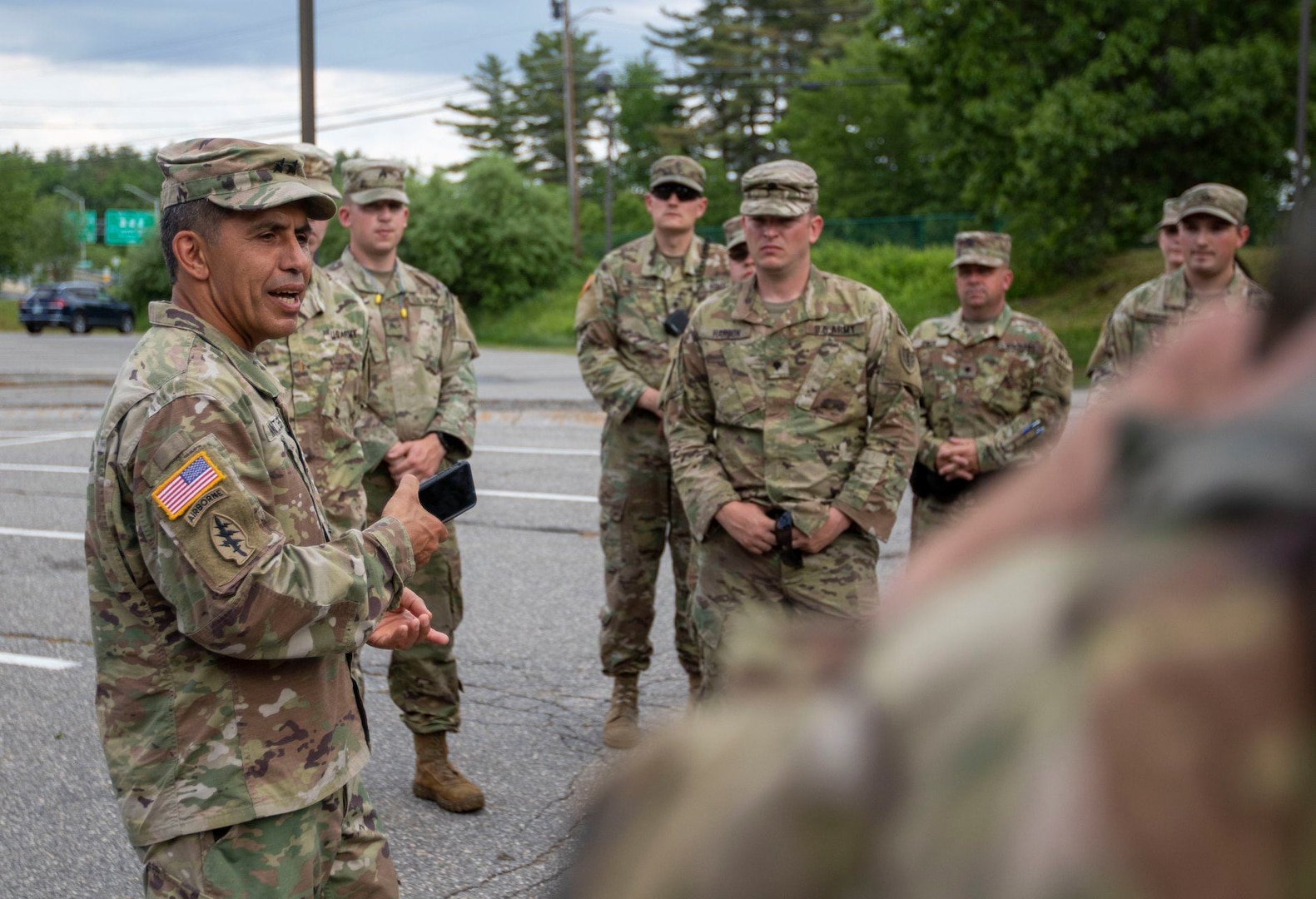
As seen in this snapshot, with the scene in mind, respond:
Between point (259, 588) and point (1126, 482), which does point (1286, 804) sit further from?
point (259, 588)

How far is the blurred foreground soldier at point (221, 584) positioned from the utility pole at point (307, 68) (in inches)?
592

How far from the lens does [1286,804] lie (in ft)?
1.31

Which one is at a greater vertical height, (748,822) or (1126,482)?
(1126,482)

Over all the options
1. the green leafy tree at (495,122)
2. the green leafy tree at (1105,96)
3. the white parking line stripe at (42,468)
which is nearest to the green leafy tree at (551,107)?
the green leafy tree at (495,122)

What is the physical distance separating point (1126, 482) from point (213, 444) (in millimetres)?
2013

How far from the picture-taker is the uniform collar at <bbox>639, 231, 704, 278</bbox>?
5.59 m

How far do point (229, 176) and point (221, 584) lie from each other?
828 mm

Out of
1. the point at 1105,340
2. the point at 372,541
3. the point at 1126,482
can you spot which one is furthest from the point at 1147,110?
the point at 1126,482

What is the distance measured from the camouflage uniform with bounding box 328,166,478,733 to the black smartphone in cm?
168

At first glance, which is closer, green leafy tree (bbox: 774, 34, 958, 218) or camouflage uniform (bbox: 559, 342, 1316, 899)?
camouflage uniform (bbox: 559, 342, 1316, 899)

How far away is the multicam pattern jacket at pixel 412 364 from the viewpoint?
4.81m

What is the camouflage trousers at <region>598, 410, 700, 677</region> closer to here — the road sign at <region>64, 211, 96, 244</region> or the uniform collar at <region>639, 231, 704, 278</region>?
the uniform collar at <region>639, 231, 704, 278</region>

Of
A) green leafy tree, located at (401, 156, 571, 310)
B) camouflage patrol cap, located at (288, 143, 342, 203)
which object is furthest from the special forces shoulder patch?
green leafy tree, located at (401, 156, 571, 310)

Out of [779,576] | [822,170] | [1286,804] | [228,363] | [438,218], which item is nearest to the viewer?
[1286,804]
